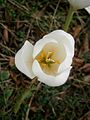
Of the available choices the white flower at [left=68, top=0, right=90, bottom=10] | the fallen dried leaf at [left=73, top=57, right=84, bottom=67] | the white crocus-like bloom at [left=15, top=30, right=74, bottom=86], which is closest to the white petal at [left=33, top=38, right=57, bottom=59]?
the white crocus-like bloom at [left=15, top=30, right=74, bottom=86]

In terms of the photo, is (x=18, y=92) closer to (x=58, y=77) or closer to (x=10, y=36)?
(x=10, y=36)

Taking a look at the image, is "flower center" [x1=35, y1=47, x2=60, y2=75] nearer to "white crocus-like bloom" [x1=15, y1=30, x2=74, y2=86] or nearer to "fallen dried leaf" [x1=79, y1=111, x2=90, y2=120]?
"white crocus-like bloom" [x1=15, y1=30, x2=74, y2=86]

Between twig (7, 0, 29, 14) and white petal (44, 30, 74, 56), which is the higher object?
white petal (44, 30, 74, 56)

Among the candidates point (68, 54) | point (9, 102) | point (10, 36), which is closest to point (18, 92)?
point (9, 102)

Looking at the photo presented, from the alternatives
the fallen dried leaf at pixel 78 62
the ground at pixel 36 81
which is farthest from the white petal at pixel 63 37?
the fallen dried leaf at pixel 78 62

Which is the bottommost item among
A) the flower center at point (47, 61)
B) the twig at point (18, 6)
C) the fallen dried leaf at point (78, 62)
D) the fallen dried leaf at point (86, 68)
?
the fallen dried leaf at point (86, 68)

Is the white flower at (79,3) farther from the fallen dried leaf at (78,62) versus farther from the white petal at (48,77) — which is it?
the fallen dried leaf at (78,62)

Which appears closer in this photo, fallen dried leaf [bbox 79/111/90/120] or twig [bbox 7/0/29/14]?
fallen dried leaf [bbox 79/111/90/120]
